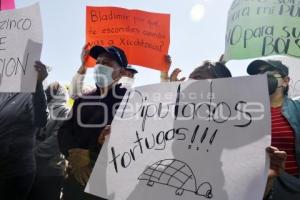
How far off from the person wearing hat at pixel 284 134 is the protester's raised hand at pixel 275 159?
0.45 feet

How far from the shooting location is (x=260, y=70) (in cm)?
262

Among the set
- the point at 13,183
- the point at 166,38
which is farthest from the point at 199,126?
the point at 166,38

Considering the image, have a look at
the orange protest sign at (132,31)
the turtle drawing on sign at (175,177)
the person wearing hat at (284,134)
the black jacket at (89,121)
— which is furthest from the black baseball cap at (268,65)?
the orange protest sign at (132,31)

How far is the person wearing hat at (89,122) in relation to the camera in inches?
100

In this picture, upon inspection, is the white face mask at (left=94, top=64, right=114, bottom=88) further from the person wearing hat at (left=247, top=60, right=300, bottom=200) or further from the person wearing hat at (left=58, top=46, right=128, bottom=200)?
the person wearing hat at (left=247, top=60, right=300, bottom=200)

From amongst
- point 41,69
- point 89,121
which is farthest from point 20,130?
point 89,121

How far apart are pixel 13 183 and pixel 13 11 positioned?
1344 millimetres

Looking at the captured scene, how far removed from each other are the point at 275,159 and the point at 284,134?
55 centimetres

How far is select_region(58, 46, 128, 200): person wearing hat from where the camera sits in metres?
2.55

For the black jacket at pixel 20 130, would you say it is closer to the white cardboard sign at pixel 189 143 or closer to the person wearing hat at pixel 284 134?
the white cardboard sign at pixel 189 143

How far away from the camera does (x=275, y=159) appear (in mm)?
1785

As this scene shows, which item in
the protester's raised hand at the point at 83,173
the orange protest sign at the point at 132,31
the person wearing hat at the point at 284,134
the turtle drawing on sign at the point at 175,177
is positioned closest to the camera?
the turtle drawing on sign at the point at 175,177

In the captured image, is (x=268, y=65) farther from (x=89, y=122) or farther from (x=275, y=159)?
(x=89, y=122)

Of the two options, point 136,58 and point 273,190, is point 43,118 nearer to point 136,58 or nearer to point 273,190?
point 136,58
